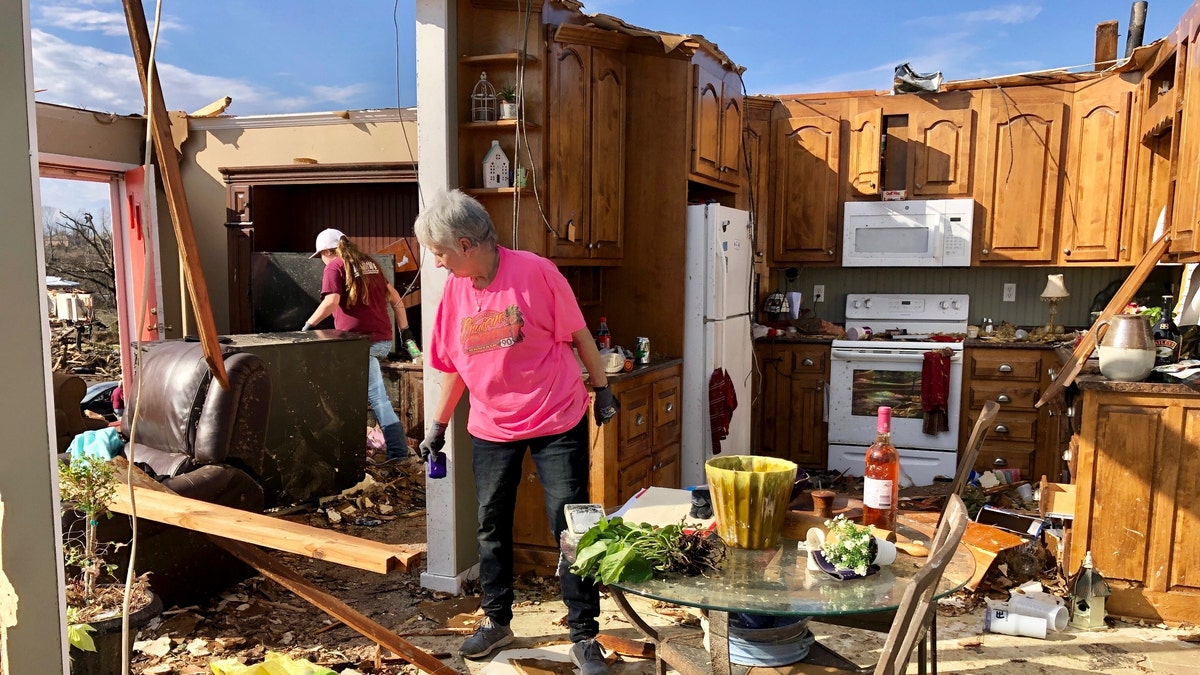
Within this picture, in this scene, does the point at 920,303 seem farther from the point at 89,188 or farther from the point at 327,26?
the point at 89,188

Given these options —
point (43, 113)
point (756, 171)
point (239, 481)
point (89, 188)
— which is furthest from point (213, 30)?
point (756, 171)

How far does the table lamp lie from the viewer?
17.4ft

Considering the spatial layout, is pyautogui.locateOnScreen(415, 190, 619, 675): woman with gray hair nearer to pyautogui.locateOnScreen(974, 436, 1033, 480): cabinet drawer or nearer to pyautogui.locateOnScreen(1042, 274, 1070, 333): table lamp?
pyautogui.locateOnScreen(974, 436, 1033, 480): cabinet drawer

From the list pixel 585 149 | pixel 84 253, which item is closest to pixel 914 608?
pixel 585 149

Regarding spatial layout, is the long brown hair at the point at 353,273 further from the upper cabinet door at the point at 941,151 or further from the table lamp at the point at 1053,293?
the table lamp at the point at 1053,293

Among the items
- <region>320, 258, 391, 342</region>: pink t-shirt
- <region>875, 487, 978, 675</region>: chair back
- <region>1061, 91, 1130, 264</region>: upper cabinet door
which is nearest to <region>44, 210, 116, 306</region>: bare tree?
<region>320, 258, 391, 342</region>: pink t-shirt

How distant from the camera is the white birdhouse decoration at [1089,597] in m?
3.16

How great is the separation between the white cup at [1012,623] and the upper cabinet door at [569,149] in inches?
91.5

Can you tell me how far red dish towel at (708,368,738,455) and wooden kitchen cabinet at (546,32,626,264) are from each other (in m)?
0.87

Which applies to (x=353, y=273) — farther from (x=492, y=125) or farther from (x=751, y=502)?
(x=751, y=502)

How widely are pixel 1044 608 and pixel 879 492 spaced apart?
1834 millimetres

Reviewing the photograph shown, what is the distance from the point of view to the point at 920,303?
5855mm

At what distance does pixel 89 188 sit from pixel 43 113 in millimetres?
816

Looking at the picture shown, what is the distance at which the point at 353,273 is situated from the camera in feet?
17.0
